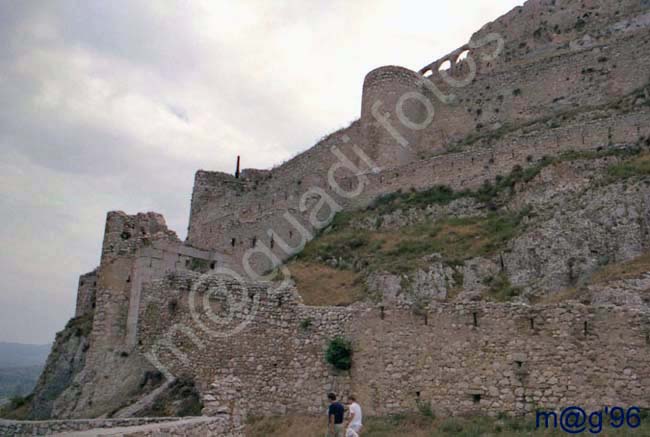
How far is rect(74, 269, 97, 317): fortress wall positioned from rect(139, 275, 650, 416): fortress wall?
9.67m

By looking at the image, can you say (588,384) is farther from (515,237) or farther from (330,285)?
(330,285)

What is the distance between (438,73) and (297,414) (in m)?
33.8

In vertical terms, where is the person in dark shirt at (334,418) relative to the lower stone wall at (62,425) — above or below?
above

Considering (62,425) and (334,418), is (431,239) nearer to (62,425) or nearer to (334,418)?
(334,418)

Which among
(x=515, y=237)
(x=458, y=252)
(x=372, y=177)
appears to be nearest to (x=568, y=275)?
(x=515, y=237)

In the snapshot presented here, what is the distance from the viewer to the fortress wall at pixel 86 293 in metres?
22.5

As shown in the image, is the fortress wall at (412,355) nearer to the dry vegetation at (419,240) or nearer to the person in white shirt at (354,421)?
the person in white shirt at (354,421)

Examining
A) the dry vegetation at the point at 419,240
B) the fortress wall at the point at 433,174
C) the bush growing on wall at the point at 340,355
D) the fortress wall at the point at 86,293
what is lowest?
the bush growing on wall at the point at 340,355

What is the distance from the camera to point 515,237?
68.3 ft

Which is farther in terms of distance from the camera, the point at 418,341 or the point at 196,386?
the point at 196,386

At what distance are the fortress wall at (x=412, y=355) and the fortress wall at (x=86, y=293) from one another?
381 inches

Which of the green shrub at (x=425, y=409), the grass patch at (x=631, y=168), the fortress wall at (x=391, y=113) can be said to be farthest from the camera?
the fortress wall at (x=391, y=113)

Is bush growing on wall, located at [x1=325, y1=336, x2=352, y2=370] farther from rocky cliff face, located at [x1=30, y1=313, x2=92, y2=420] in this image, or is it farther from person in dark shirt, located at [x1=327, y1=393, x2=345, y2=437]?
rocky cliff face, located at [x1=30, y1=313, x2=92, y2=420]

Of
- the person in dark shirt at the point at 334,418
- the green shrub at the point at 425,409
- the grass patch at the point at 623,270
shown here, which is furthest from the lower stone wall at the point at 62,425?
the grass patch at the point at 623,270
